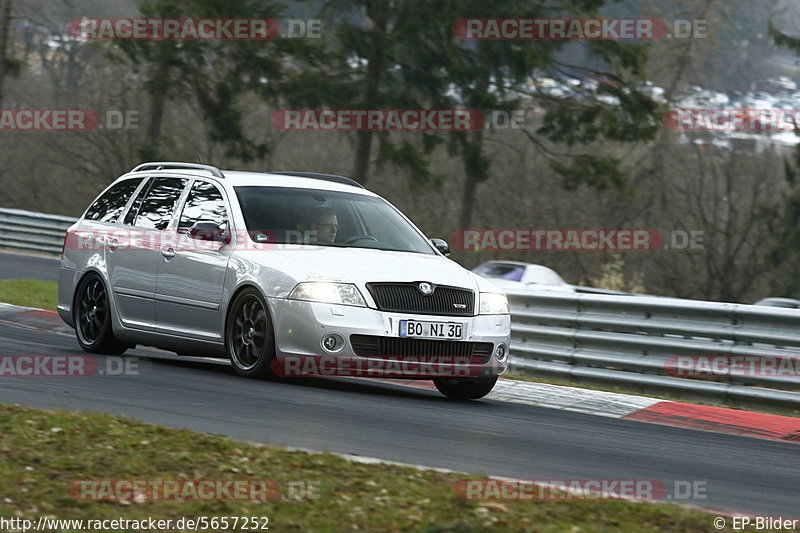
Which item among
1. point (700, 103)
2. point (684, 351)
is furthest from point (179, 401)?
point (700, 103)

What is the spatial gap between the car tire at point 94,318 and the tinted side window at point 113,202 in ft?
2.04

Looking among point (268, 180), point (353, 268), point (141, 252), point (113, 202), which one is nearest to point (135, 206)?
point (113, 202)

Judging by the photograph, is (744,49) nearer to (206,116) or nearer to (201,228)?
(206,116)

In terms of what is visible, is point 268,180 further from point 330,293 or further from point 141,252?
point 330,293

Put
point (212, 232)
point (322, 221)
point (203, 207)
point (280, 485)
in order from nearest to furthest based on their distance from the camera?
point (280, 485), point (212, 232), point (322, 221), point (203, 207)

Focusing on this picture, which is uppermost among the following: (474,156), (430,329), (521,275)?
(474,156)

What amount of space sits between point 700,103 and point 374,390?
33.5m

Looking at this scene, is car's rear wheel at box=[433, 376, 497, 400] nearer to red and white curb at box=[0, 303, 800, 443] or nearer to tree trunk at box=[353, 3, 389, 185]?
red and white curb at box=[0, 303, 800, 443]

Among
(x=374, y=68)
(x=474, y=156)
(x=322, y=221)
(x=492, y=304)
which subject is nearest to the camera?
(x=492, y=304)

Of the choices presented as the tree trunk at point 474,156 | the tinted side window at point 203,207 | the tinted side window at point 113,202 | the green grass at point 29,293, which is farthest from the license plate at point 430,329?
the tree trunk at point 474,156

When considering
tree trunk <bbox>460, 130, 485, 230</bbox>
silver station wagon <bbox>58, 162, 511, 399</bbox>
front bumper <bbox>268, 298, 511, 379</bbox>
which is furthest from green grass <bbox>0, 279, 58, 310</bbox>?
tree trunk <bbox>460, 130, 485, 230</bbox>

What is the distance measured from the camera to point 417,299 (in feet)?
29.8

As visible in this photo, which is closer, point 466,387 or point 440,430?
point 440,430

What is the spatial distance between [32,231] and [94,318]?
20008mm
